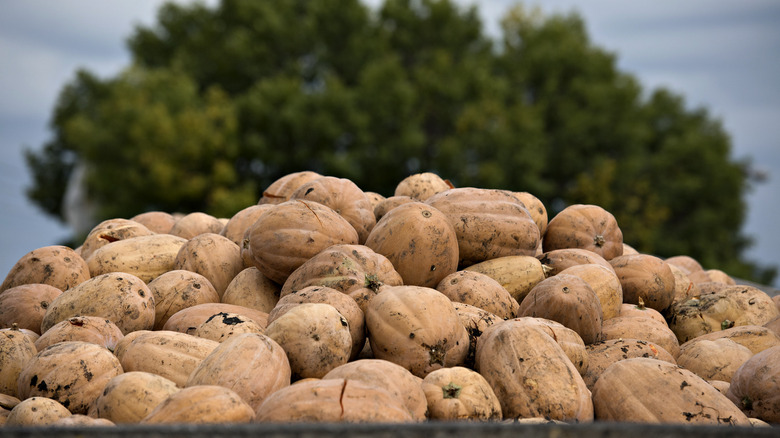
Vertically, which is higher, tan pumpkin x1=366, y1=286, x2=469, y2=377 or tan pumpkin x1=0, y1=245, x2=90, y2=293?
tan pumpkin x1=0, y1=245, x2=90, y2=293

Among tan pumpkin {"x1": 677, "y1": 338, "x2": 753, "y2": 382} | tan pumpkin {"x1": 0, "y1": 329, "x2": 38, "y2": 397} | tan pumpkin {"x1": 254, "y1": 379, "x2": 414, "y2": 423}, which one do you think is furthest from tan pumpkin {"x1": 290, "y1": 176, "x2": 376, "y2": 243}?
tan pumpkin {"x1": 677, "y1": 338, "x2": 753, "y2": 382}

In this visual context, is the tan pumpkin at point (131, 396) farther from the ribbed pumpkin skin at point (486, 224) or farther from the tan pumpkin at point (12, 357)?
the ribbed pumpkin skin at point (486, 224)

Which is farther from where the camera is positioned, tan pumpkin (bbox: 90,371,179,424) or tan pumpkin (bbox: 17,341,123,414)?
tan pumpkin (bbox: 17,341,123,414)

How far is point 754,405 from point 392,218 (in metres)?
2.31

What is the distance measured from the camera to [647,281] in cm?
516

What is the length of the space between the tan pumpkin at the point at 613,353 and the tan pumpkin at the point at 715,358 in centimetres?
15

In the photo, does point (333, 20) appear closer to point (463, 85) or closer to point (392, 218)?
point (463, 85)

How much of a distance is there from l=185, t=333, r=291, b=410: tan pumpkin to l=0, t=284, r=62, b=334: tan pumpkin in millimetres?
1831

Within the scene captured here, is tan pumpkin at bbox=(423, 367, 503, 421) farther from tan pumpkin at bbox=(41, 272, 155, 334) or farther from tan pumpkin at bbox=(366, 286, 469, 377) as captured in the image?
tan pumpkin at bbox=(41, 272, 155, 334)

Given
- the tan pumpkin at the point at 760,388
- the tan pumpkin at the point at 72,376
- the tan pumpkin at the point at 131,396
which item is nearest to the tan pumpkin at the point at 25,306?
the tan pumpkin at the point at 72,376

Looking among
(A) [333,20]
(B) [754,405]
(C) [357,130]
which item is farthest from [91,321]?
(A) [333,20]

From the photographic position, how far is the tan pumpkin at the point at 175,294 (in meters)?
4.62

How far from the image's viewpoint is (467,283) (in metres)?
4.50

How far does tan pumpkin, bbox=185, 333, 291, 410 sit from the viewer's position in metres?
3.27
